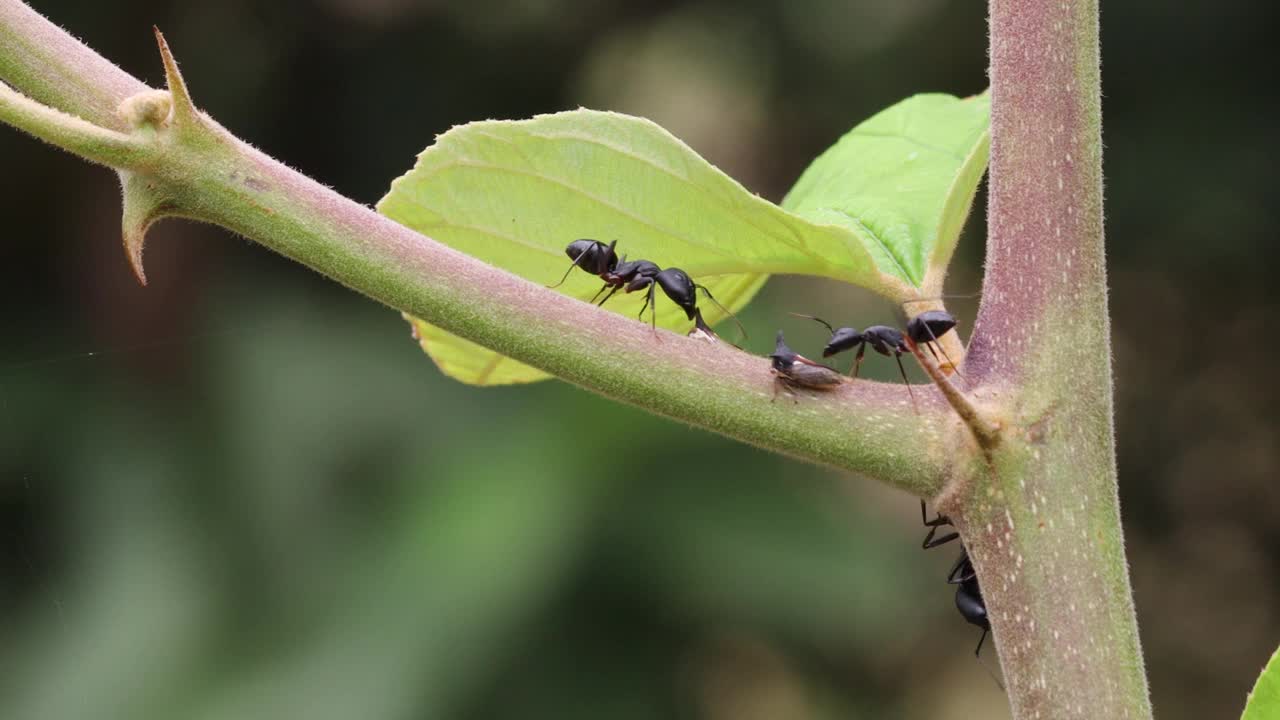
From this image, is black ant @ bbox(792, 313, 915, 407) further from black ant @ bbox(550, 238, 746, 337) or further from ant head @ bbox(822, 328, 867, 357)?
black ant @ bbox(550, 238, 746, 337)

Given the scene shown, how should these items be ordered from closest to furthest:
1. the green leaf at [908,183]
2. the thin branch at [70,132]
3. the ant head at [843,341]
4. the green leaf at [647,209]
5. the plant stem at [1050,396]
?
1. the thin branch at [70,132]
2. the plant stem at [1050,396]
3. the green leaf at [647,209]
4. the green leaf at [908,183]
5. the ant head at [843,341]

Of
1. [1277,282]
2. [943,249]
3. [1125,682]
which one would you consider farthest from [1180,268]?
[1125,682]

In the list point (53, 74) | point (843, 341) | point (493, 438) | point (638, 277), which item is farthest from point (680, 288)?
point (493, 438)

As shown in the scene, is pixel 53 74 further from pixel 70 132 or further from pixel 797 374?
pixel 797 374

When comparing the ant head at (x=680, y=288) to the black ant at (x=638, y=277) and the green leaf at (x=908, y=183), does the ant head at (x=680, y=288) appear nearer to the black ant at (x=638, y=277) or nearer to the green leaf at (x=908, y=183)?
the black ant at (x=638, y=277)

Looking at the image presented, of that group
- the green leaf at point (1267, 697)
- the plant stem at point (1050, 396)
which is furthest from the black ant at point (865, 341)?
the green leaf at point (1267, 697)

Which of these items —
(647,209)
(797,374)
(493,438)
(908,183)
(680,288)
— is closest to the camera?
(797,374)

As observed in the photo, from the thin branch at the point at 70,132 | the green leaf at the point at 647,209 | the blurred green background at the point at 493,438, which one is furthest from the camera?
the blurred green background at the point at 493,438
